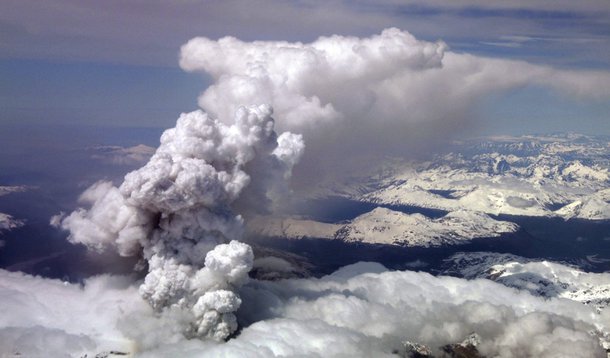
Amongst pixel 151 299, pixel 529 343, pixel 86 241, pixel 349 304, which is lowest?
pixel 529 343

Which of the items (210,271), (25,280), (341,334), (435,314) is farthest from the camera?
(435,314)

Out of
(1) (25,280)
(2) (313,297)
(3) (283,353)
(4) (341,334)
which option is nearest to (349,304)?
(2) (313,297)

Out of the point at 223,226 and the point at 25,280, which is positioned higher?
the point at 223,226

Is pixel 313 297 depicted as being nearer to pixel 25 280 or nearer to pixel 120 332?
pixel 120 332

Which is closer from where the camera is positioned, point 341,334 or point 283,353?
point 283,353

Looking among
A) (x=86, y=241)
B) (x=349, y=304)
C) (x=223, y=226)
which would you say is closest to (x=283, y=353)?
(x=223, y=226)

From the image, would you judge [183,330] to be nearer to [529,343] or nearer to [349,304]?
[349,304]

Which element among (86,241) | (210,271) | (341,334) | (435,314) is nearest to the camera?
(210,271)

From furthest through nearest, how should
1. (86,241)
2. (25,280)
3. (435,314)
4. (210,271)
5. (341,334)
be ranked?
(435,314), (25,280), (341,334), (86,241), (210,271)

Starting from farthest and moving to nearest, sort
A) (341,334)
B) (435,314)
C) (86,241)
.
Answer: (435,314)
(341,334)
(86,241)
